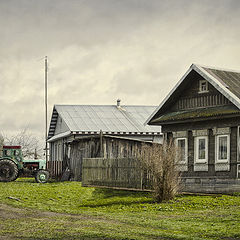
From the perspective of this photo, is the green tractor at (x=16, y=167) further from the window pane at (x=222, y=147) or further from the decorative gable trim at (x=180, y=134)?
the window pane at (x=222, y=147)

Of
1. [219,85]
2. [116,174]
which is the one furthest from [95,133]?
[219,85]

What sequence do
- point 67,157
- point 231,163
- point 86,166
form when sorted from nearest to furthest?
point 231,163 → point 86,166 → point 67,157

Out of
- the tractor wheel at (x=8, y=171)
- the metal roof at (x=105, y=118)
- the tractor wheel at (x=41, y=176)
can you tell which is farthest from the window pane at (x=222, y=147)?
the metal roof at (x=105, y=118)

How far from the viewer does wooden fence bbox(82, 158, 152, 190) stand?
85.0ft

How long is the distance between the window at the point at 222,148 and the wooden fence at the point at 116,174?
3840mm

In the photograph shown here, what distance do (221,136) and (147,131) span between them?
15418 millimetres

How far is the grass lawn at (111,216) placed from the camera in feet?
43.4

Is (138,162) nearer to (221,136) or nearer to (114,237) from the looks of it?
(221,136)

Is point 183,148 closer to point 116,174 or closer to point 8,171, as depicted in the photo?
point 116,174

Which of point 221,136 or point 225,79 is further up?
point 225,79

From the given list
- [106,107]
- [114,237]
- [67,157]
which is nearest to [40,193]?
[114,237]

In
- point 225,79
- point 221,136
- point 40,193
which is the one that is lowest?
point 40,193

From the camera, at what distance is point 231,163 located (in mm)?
26141

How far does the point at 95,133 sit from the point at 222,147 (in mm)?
15452
